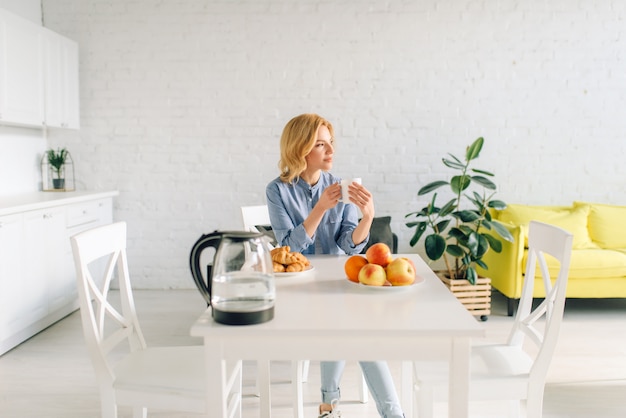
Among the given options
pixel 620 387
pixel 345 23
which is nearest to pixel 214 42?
pixel 345 23

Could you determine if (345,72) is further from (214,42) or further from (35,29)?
(35,29)

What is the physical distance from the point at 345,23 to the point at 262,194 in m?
1.56

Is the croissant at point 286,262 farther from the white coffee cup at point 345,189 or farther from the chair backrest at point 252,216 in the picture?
the chair backrest at point 252,216

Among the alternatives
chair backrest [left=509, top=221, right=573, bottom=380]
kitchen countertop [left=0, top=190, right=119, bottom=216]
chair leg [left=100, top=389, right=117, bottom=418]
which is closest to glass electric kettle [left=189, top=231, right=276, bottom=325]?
chair leg [left=100, top=389, right=117, bottom=418]

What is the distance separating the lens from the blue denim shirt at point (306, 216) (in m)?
2.39

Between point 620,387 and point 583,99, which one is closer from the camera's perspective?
point 620,387

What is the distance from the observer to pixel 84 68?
4863 mm

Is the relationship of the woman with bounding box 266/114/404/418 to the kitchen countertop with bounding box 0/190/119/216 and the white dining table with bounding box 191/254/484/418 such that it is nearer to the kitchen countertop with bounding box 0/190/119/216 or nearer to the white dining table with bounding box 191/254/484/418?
the white dining table with bounding box 191/254/484/418

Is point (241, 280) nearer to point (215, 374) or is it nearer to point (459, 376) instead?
point (215, 374)

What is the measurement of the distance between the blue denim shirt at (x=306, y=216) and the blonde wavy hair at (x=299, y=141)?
0.20ft

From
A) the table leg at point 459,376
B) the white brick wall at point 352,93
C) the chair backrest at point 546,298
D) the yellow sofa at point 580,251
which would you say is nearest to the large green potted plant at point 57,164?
the white brick wall at point 352,93

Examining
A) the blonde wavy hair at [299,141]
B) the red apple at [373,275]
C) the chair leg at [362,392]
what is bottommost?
the chair leg at [362,392]

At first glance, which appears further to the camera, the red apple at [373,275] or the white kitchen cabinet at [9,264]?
the white kitchen cabinet at [9,264]

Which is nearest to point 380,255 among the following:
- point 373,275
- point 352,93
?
point 373,275
